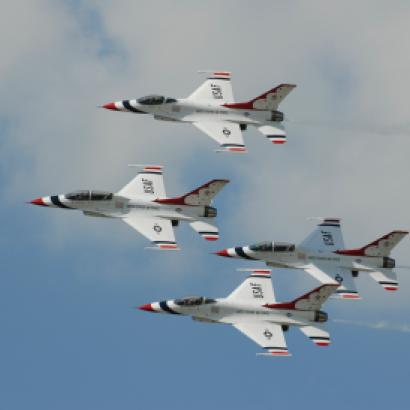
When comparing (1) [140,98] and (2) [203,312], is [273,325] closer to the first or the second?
(2) [203,312]

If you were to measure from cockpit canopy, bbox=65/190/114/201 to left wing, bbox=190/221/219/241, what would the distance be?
5555 millimetres

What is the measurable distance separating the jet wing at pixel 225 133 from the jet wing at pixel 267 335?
12.3 m

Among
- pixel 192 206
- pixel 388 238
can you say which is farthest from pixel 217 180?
pixel 388 238

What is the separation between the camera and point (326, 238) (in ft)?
472

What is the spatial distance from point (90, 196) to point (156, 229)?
4.69 m

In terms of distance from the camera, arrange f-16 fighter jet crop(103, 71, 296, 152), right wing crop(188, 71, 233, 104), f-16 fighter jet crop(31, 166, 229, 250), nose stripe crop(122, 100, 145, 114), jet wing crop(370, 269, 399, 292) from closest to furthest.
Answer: f-16 fighter jet crop(31, 166, 229, 250) → jet wing crop(370, 269, 399, 292) → f-16 fighter jet crop(103, 71, 296, 152) → nose stripe crop(122, 100, 145, 114) → right wing crop(188, 71, 233, 104)

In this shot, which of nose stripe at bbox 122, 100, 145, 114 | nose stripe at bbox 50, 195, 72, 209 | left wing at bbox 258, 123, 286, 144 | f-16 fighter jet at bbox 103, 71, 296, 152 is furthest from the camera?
nose stripe at bbox 122, 100, 145, 114

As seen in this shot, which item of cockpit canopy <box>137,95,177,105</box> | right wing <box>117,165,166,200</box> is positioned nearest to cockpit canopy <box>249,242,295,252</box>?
right wing <box>117,165,166,200</box>

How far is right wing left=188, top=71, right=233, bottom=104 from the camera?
14700cm

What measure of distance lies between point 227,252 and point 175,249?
15.3 feet

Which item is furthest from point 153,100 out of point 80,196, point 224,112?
point 80,196

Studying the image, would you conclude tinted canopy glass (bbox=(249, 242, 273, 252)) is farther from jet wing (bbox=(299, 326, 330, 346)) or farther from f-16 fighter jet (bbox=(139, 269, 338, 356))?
jet wing (bbox=(299, 326, 330, 346))

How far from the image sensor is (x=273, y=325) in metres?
137

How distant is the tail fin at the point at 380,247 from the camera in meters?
142
